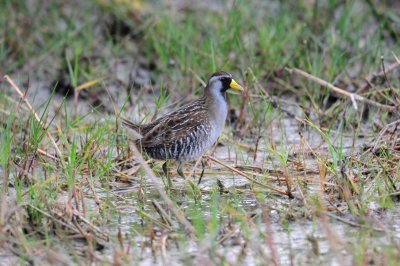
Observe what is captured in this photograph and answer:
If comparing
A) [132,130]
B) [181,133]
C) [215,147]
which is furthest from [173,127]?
[215,147]

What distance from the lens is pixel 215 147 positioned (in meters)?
6.61

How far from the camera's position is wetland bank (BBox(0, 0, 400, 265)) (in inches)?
184

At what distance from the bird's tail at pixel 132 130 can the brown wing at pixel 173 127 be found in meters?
0.04

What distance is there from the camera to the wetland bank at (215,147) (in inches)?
184

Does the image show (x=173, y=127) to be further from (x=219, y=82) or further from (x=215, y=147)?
(x=215, y=147)

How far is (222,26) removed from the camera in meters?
8.08

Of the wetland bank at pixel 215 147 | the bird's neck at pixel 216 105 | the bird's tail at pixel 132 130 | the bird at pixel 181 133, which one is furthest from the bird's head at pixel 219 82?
the bird's tail at pixel 132 130

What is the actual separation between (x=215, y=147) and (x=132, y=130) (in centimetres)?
73

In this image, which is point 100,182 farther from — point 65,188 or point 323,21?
point 323,21

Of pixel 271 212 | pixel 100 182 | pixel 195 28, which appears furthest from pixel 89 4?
pixel 271 212

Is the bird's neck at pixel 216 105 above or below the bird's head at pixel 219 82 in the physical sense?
below

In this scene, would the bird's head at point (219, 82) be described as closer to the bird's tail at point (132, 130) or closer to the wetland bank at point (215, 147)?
the wetland bank at point (215, 147)

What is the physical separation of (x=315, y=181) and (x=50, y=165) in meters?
1.53

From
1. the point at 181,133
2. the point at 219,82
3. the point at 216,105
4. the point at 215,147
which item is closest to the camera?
the point at 181,133
